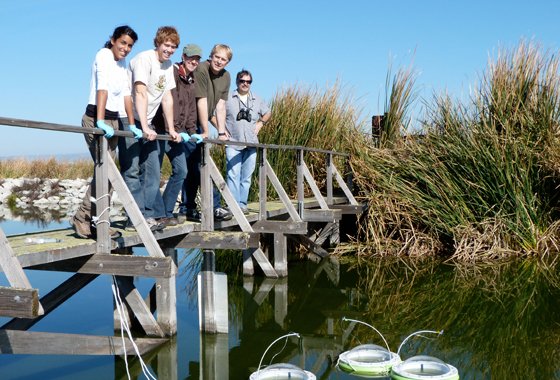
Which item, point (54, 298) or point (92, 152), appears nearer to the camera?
point (92, 152)

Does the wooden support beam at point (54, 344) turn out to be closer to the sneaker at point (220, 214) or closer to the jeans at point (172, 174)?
the jeans at point (172, 174)

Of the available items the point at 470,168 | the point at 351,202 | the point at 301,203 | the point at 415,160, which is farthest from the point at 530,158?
the point at 301,203

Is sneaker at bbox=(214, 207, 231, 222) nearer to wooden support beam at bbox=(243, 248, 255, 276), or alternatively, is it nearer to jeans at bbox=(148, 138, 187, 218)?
jeans at bbox=(148, 138, 187, 218)

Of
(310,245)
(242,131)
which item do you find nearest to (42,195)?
(310,245)

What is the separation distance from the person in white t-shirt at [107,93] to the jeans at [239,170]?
6.44 ft

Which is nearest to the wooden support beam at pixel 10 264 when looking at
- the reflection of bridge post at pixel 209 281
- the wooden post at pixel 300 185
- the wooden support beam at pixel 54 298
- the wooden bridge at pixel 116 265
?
the wooden bridge at pixel 116 265

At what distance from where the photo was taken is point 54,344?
3529mm

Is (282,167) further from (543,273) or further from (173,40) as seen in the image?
(173,40)

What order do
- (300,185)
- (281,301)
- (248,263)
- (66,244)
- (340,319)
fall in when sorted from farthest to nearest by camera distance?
(248,263) < (300,185) < (281,301) < (340,319) < (66,244)

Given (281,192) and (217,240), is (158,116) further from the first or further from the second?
(281,192)

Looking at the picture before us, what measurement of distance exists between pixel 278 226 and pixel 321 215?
1043 mm

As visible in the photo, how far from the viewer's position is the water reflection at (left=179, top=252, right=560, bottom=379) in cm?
434

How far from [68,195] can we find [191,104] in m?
16.3

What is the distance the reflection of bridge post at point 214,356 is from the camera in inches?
164
